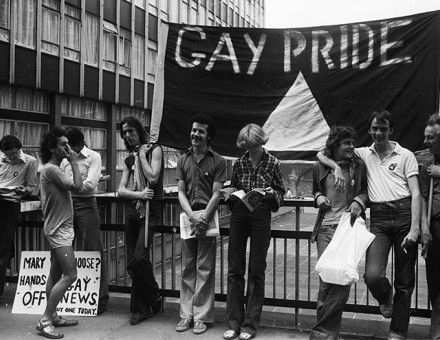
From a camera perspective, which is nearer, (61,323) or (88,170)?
(61,323)

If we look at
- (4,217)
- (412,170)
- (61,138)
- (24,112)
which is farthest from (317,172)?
(24,112)

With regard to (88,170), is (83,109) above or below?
above

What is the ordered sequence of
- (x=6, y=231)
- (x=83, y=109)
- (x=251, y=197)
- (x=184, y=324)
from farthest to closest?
1. (x=83, y=109)
2. (x=6, y=231)
3. (x=184, y=324)
4. (x=251, y=197)

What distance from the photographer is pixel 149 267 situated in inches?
236

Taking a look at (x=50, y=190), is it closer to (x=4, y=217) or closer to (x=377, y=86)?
(x=4, y=217)

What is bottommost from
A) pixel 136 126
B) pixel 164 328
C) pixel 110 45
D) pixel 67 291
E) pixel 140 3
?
pixel 164 328

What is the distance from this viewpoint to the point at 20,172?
23.0 feet

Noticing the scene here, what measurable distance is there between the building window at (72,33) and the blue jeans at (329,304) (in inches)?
770

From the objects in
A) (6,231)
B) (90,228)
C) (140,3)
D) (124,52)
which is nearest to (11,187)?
(6,231)

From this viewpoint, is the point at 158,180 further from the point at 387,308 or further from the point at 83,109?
the point at 83,109

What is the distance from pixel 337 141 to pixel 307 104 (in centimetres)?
92

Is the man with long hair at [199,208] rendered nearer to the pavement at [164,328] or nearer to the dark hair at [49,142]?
the pavement at [164,328]

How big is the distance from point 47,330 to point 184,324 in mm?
1315

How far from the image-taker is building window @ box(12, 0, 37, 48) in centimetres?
1984
